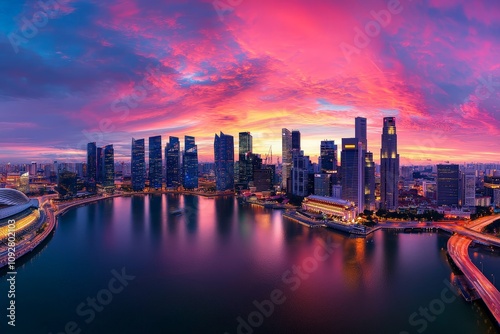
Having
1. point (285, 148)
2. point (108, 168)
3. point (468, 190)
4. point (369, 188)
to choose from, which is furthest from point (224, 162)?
point (468, 190)

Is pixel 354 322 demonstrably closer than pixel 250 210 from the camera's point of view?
Yes

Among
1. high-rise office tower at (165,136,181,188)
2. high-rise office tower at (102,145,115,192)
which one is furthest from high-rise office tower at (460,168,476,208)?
high-rise office tower at (102,145,115,192)

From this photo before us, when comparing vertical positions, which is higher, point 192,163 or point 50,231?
point 192,163

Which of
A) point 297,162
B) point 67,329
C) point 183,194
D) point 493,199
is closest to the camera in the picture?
point 67,329

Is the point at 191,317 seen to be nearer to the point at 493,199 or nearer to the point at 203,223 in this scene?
the point at 203,223

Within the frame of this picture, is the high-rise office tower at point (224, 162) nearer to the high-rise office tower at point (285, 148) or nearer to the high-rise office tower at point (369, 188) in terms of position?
the high-rise office tower at point (285, 148)

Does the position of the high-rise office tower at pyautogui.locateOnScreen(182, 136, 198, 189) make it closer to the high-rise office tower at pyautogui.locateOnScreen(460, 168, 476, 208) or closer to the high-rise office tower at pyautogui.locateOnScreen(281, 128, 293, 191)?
the high-rise office tower at pyautogui.locateOnScreen(281, 128, 293, 191)

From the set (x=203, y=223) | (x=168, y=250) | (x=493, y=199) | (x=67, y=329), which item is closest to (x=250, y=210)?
(x=203, y=223)

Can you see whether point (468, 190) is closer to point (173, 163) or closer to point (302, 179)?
point (302, 179)
